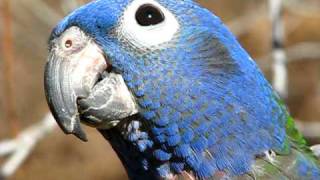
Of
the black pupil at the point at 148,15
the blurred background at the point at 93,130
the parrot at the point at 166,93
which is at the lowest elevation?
the blurred background at the point at 93,130

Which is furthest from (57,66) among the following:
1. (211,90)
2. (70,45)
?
(211,90)

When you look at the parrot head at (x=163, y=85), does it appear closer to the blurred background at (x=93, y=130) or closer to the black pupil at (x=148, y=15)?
the black pupil at (x=148, y=15)

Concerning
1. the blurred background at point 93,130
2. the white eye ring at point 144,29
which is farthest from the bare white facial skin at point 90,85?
the blurred background at point 93,130

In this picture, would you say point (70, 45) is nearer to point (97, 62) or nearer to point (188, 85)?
point (97, 62)

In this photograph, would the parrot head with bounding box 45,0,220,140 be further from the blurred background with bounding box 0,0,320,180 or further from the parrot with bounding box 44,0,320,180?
the blurred background with bounding box 0,0,320,180

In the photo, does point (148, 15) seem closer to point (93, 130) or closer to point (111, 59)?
point (111, 59)

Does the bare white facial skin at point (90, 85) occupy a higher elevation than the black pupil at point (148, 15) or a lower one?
lower

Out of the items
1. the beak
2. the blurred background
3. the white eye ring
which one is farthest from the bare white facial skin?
the blurred background
